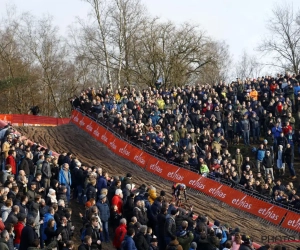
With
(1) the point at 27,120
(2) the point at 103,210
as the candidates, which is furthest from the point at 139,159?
(1) the point at 27,120

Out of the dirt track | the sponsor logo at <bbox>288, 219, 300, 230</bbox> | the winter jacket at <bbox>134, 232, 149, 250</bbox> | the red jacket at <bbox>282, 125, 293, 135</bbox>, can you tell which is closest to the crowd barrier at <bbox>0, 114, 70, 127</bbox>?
the dirt track

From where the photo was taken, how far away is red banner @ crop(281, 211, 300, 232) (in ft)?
61.3

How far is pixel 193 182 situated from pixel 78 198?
19.7 feet

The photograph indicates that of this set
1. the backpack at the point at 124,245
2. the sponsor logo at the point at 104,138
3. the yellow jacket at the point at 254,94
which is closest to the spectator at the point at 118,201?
the backpack at the point at 124,245

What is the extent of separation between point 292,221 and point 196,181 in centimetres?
442

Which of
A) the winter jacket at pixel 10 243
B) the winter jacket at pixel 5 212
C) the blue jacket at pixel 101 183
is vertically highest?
the blue jacket at pixel 101 183

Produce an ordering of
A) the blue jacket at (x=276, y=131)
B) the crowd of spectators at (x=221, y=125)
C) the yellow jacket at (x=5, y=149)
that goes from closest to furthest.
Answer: the yellow jacket at (x=5, y=149)
the crowd of spectators at (x=221, y=125)
the blue jacket at (x=276, y=131)

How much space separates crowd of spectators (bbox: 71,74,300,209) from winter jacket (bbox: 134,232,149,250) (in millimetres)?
8798

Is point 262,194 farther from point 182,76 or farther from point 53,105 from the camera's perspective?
point 53,105

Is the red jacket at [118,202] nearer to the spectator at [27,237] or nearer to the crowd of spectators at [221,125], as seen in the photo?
the spectator at [27,237]

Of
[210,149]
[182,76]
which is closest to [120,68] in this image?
[182,76]

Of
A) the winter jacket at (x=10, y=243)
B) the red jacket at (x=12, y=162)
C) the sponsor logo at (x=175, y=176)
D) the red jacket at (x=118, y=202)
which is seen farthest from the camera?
the sponsor logo at (x=175, y=176)

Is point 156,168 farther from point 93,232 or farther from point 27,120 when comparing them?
point 27,120

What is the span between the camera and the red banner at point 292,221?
61.3 feet
